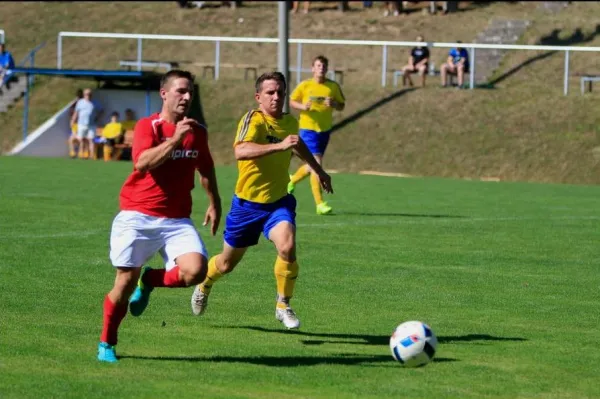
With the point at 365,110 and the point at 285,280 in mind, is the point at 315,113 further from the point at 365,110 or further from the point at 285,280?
the point at 365,110

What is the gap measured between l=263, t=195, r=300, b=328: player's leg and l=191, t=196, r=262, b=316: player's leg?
0.12m

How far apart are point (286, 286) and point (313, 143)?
1069 centimetres

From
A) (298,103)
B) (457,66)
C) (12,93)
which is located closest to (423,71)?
(457,66)

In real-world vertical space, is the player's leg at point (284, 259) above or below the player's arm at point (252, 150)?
below

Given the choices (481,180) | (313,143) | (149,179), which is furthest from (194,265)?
(481,180)

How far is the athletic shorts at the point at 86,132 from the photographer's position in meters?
37.0

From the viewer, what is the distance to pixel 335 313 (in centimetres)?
1080

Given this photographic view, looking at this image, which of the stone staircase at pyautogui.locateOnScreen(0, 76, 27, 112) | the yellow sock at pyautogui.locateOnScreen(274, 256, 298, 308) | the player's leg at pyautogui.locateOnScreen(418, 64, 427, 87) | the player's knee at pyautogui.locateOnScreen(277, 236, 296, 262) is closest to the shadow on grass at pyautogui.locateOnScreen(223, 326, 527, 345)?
the yellow sock at pyautogui.locateOnScreen(274, 256, 298, 308)

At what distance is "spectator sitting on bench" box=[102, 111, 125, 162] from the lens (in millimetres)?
36562

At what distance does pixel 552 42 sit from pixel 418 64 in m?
6.10

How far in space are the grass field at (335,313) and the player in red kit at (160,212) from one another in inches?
21.0

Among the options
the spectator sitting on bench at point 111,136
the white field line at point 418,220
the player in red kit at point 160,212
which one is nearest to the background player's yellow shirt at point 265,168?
the player in red kit at point 160,212

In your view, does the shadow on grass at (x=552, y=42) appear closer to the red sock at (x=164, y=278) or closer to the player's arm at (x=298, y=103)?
the player's arm at (x=298, y=103)

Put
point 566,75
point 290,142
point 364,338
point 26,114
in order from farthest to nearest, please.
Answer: point 26,114, point 566,75, point 364,338, point 290,142
